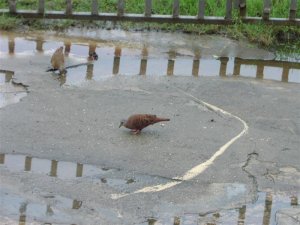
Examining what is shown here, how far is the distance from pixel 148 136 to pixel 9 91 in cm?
171

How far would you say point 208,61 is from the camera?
930 centimetres

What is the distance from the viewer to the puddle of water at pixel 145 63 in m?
8.68

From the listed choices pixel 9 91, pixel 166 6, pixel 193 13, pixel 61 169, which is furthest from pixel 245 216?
pixel 166 6

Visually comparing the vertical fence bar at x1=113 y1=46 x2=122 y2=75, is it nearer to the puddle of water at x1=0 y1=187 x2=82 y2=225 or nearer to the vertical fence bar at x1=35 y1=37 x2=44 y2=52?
the vertical fence bar at x1=35 y1=37 x2=44 y2=52

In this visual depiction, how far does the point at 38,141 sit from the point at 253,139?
6.45 ft

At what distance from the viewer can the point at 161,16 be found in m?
10.5

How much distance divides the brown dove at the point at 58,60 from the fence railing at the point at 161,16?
203cm

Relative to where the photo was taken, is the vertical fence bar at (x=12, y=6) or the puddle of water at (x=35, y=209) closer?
the puddle of water at (x=35, y=209)

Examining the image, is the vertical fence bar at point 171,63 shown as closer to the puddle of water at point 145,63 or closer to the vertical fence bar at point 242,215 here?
the puddle of water at point 145,63

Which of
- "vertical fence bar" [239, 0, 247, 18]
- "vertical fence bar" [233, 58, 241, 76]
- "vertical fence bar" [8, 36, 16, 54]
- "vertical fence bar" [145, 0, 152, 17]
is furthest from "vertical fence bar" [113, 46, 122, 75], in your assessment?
"vertical fence bar" [239, 0, 247, 18]

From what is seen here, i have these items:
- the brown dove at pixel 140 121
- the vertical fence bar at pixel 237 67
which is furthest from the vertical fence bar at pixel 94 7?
the brown dove at pixel 140 121

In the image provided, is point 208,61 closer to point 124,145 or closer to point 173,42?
point 173,42

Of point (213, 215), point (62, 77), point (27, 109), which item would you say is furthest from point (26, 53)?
point (213, 215)

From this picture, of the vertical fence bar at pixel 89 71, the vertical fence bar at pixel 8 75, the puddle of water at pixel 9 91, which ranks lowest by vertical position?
the puddle of water at pixel 9 91
